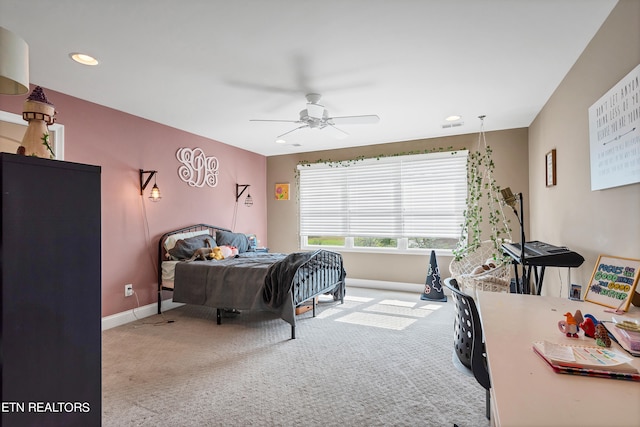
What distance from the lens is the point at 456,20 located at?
200 cm

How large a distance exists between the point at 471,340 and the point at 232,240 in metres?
3.80

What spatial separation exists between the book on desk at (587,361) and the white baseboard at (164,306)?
3953 mm

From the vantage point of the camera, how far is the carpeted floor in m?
1.96

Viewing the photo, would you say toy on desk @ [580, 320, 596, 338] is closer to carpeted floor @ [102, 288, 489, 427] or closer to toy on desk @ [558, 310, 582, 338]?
toy on desk @ [558, 310, 582, 338]

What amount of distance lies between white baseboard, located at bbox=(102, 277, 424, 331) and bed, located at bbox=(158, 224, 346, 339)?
0.46ft

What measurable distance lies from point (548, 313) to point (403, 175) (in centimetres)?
380

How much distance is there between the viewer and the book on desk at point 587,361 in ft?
3.00

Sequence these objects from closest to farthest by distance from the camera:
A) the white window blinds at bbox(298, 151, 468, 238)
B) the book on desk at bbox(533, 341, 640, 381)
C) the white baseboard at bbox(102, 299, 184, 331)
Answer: the book on desk at bbox(533, 341, 640, 381), the white baseboard at bbox(102, 299, 184, 331), the white window blinds at bbox(298, 151, 468, 238)

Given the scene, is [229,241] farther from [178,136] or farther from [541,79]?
[541,79]

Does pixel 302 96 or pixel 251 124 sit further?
pixel 251 124

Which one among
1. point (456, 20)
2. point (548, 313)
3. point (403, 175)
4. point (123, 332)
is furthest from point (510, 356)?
point (403, 175)

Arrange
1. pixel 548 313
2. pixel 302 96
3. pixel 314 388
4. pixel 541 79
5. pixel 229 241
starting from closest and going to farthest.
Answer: pixel 548 313 → pixel 314 388 → pixel 541 79 → pixel 302 96 → pixel 229 241

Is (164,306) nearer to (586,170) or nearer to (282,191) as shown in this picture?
(282,191)

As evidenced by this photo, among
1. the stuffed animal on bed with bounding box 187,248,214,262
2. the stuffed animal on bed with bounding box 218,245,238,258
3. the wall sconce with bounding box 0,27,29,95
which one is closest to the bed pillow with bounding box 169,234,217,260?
the stuffed animal on bed with bounding box 187,248,214,262
